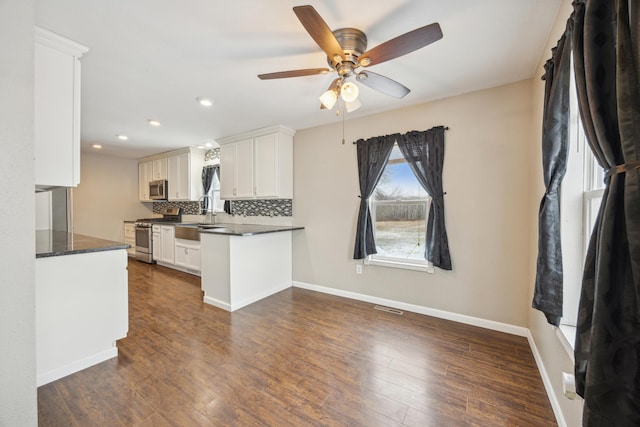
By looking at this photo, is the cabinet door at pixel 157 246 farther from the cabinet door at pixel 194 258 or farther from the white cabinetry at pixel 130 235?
the cabinet door at pixel 194 258

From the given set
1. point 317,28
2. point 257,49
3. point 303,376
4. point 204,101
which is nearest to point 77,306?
point 303,376

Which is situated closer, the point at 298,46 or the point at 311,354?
the point at 298,46

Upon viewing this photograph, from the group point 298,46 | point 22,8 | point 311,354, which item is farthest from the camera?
point 311,354

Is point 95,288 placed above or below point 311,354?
above

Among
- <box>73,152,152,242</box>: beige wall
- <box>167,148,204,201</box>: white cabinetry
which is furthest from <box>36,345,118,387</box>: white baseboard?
<box>73,152,152,242</box>: beige wall

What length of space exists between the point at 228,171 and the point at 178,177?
5.84ft

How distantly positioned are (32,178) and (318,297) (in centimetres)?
299

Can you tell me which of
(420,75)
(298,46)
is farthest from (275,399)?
(420,75)

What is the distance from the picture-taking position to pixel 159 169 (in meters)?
5.67

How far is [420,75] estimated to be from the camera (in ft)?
7.45

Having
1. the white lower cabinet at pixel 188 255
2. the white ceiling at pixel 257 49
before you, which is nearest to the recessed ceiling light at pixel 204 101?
the white ceiling at pixel 257 49

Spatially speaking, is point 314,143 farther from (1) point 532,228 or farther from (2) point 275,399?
(2) point 275,399

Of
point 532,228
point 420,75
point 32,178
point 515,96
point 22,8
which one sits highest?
point 420,75

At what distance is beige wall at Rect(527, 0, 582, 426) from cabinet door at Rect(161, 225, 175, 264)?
211 inches
